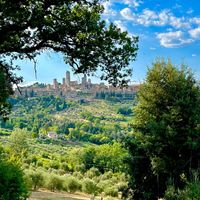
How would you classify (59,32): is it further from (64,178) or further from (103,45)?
(64,178)

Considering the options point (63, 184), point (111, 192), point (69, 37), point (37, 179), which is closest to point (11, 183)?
point (69, 37)

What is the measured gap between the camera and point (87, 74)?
13703 mm

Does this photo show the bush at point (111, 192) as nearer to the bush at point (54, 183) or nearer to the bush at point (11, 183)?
the bush at point (54, 183)

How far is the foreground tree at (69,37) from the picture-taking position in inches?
492

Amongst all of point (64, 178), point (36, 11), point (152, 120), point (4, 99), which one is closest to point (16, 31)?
point (36, 11)

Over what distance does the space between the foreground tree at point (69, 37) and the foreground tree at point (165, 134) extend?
14.2 meters

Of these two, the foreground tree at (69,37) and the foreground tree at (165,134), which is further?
the foreground tree at (165,134)

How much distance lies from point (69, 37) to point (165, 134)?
1569 cm

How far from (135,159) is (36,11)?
18428 millimetres

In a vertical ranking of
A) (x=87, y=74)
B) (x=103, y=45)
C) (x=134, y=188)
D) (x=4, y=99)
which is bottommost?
(x=134, y=188)

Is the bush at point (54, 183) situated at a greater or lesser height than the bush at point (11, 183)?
lesser

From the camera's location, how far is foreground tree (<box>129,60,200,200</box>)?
26547 millimetres

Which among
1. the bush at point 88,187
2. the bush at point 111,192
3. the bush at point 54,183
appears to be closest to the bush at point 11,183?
the bush at point 54,183

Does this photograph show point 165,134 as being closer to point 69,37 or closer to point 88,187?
point 69,37
